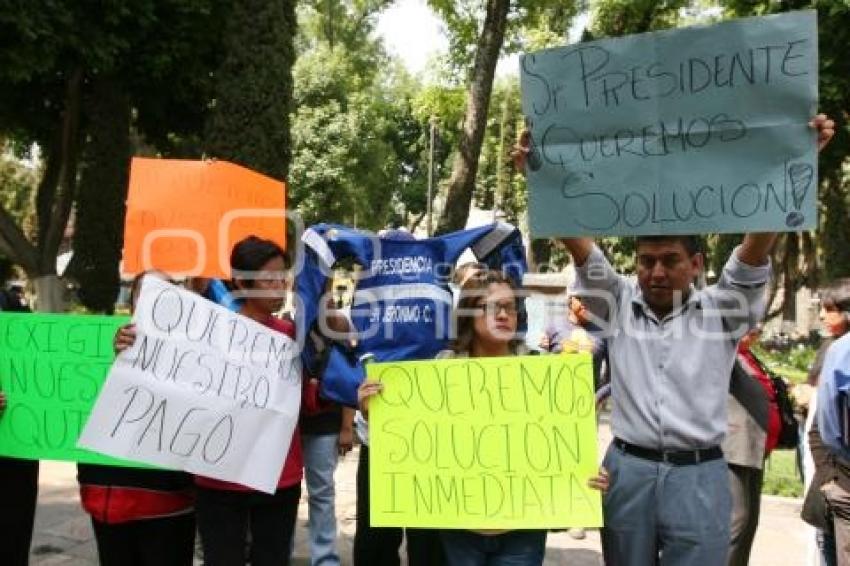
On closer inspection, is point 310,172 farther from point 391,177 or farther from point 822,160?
point 822,160

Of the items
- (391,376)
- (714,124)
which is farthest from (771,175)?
(391,376)

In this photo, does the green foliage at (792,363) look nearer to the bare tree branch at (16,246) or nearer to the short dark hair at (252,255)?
the short dark hair at (252,255)

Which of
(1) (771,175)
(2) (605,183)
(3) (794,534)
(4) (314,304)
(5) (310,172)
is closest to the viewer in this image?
(1) (771,175)

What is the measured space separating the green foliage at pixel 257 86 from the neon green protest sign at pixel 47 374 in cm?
620

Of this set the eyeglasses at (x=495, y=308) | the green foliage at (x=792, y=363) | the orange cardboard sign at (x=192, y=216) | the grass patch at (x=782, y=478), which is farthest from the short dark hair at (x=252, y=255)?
the green foliage at (x=792, y=363)

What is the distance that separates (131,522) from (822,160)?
2100 centimetres

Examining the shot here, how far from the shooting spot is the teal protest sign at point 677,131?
2.45 m

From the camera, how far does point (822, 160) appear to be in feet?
66.2

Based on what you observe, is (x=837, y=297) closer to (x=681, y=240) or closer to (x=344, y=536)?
(x=681, y=240)

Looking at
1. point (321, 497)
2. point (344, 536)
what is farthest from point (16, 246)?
point (321, 497)

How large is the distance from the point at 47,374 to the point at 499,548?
1929mm

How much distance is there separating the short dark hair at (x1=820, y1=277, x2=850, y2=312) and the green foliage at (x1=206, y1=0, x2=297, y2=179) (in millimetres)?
6595

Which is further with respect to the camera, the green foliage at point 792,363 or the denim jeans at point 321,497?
the green foliage at point 792,363

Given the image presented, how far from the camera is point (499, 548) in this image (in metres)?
2.80
